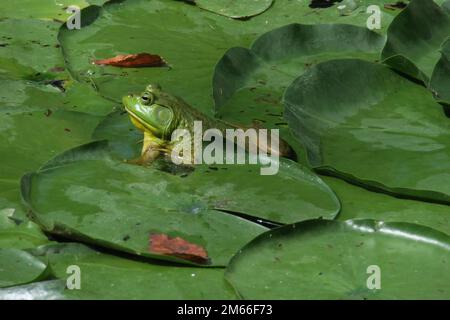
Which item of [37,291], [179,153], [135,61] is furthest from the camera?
[135,61]

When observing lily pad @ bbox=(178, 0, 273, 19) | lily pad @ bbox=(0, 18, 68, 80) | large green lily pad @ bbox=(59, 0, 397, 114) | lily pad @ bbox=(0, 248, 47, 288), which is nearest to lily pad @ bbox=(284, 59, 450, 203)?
large green lily pad @ bbox=(59, 0, 397, 114)

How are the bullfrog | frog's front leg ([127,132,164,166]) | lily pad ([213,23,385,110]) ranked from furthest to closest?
lily pad ([213,23,385,110])
the bullfrog
frog's front leg ([127,132,164,166])

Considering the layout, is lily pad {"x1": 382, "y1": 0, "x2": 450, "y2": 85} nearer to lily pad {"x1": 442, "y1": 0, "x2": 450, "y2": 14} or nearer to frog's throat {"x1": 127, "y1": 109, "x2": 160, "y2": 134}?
lily pad {"x1": 442, "y1": 0, "x2": 450, "y2": 14}

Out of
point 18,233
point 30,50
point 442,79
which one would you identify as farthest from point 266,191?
point 30,50

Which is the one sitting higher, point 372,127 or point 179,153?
point 372,127

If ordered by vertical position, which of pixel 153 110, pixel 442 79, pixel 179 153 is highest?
pixel 442 79

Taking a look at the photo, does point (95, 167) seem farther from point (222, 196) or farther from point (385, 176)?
point (385, 176)

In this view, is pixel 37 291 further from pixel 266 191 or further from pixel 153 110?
pixel 153 110
